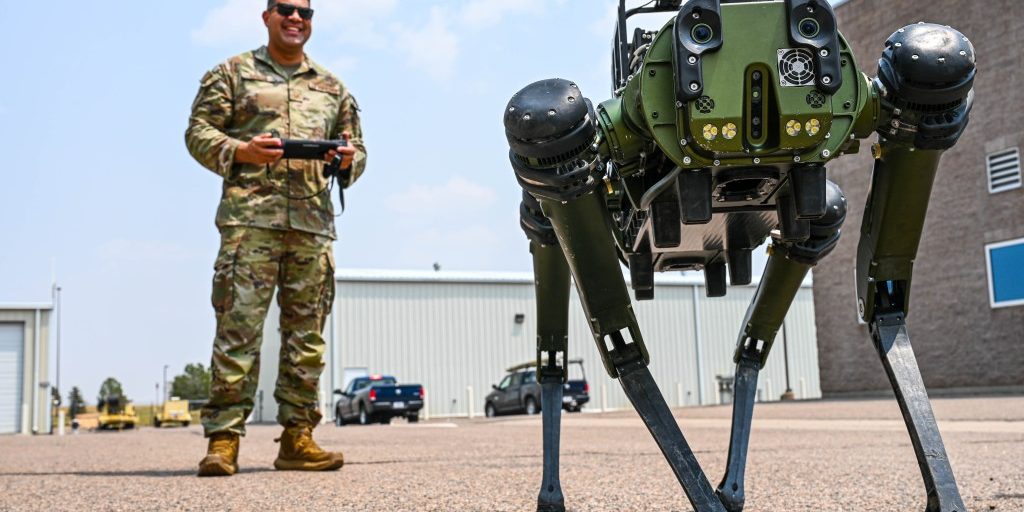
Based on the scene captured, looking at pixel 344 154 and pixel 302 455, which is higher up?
pixel 344 154

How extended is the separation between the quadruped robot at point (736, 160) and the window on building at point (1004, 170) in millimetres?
19428

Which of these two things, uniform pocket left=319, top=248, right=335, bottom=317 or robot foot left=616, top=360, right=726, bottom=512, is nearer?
robot foot left=616, top=360, right=726, bottom=512

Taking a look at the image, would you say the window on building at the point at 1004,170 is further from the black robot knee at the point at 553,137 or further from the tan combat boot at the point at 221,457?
the black robot knee at the point at 553,137

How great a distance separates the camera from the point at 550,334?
8.28ft

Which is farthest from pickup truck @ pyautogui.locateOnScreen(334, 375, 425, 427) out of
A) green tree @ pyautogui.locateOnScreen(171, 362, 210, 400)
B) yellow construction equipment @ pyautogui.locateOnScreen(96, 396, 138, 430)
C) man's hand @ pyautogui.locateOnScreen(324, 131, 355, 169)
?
green tree @ pyautogui.locateOnScreen(171, 362, 210, 400)

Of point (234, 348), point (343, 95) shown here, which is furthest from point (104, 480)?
point (343, 95)

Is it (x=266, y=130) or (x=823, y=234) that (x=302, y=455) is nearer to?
(x=266, y=130)

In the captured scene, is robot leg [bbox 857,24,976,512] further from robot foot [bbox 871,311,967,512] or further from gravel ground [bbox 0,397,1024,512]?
gravel ground [bbox 0,397,1024,512]

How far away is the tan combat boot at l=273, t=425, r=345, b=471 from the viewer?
4.52 metres

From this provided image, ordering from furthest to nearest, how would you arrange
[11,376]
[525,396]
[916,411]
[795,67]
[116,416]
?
[116,416] < [11,376] < [525,396] < [916,411] < [795,67]

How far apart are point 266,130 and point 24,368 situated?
106 feet

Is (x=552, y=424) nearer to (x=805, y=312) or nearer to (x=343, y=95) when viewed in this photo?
(x=343, y=95)

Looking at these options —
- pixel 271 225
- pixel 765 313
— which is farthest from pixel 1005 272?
pixel 765 313

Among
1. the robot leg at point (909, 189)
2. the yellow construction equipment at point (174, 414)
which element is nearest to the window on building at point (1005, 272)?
the robot leg at point (909, 189)
